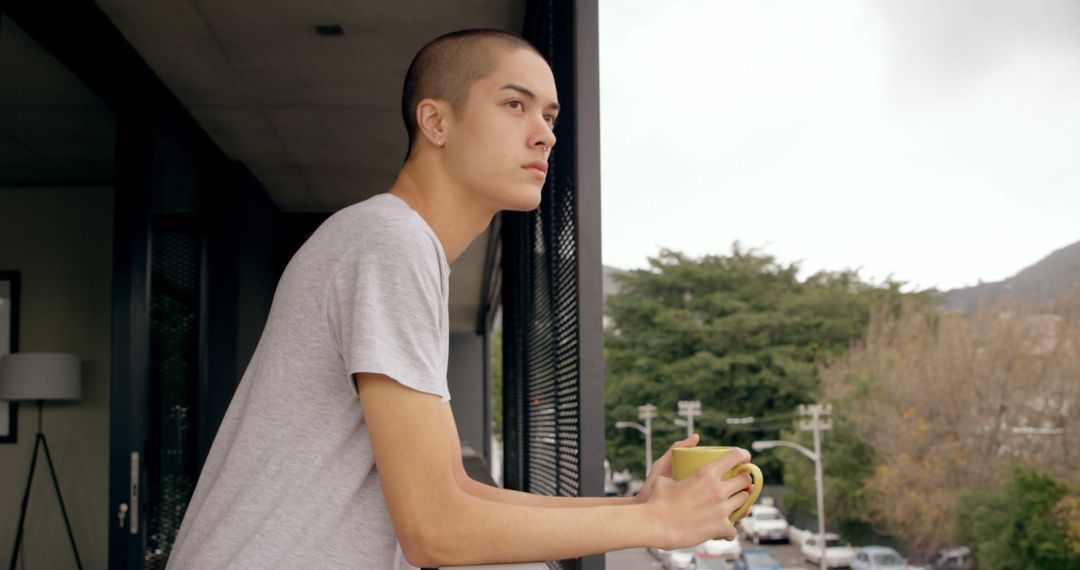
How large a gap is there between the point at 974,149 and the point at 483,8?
1789 inches

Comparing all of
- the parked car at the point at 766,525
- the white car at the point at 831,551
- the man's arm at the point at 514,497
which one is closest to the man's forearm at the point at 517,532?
the man's arm at the point at 514,497

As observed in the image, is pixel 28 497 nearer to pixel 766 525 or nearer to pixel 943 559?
pixel 943 559

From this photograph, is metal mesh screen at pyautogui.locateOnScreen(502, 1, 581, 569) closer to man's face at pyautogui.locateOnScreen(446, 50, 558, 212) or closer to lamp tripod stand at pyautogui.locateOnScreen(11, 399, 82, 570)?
man's face at pyautogui.locateOnScreen(446, 50, 558, 212)

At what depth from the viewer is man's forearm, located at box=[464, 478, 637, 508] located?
0.93 m

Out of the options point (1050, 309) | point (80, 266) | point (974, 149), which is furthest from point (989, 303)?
point (80, 266)

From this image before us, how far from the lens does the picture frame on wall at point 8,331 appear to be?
16.2 feet

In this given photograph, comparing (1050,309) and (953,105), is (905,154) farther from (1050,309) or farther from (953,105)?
(1050,309)

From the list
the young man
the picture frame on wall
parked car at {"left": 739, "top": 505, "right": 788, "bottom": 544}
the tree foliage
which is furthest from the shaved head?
parked car at {"left": 739, "top": 505, "right": 788, "bottom": 544}

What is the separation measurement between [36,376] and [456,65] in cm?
429

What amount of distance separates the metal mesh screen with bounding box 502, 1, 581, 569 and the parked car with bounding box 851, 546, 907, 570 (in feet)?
93.9

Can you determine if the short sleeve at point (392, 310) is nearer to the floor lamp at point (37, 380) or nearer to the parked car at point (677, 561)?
the floor lamp at point (37, 380)

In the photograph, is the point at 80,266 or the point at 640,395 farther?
the point at 640,395

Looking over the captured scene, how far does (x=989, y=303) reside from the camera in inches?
1266

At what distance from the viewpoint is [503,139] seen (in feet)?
2.90
